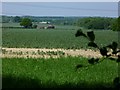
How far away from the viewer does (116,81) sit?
180cm

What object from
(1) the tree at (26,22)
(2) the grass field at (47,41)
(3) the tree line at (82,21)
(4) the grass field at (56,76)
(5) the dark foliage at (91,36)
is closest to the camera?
(5) the dark foliage at (91,36)

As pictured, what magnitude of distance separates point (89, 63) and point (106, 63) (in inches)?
368

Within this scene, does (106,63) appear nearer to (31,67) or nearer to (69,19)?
(31,67)

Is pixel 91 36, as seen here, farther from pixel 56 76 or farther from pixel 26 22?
pixel 26 22

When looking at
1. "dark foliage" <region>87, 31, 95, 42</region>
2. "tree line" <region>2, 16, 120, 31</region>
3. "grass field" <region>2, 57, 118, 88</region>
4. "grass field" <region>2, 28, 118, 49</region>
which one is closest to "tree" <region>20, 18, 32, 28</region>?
"tree line" <region>2, 16, 120, 31</region>

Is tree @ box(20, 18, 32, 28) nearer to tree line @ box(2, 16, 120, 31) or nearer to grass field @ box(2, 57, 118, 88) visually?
tree line @ box(2, 16, 120, 31)

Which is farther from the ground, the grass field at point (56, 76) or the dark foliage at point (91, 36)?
the dark foliage at point (91, 36)

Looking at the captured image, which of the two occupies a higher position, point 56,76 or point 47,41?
point 56,76

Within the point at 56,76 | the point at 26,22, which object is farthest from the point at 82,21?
the point at 56,76

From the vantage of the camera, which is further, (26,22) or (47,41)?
(26,22)

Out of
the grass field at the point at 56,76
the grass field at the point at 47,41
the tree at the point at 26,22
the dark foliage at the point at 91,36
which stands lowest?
the grass field at the point at 47,41

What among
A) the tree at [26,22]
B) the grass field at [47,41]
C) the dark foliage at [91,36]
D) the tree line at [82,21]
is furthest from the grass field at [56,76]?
the tree at [26,22]

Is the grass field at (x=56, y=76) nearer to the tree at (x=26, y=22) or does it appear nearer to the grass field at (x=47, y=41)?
the grass field at (x=47, y=41)

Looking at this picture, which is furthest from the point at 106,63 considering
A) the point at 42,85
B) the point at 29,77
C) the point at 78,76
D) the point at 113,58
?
the point at 113,58
